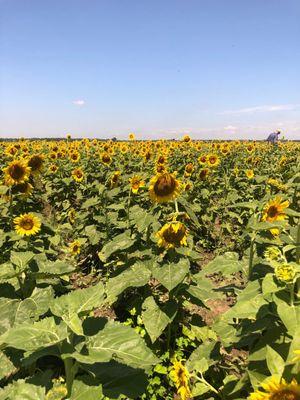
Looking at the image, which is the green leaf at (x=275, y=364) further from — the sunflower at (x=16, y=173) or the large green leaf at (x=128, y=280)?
the sunflower at (x=16, y=173)

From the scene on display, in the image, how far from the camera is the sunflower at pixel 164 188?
183 inches

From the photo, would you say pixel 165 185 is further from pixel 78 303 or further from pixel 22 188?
pixel 78 303

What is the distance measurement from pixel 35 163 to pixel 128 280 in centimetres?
344

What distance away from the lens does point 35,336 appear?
1.92 metres

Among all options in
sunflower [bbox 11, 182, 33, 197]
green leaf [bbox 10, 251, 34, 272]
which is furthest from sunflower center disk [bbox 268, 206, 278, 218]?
sunflower [bbox 11, 182, 33, 197]

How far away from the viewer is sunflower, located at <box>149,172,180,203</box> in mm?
4645

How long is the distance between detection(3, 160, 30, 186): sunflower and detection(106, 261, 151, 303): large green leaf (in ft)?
8.57

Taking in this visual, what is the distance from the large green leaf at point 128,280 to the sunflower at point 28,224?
1.70 m

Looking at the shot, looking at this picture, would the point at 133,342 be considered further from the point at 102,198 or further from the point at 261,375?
the point at 102,198

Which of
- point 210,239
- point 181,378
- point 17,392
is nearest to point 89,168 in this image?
point 210,239

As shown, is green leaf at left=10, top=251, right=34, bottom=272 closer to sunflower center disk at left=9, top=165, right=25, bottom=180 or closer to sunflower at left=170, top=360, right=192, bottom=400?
sunflower at left=170, top=360, right=192, bottom=400

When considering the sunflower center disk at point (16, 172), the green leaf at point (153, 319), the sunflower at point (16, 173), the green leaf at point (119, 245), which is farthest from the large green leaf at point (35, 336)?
the sunflower center disk at point (16, 172)

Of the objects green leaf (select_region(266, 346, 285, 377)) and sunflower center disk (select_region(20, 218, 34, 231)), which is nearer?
green leaf (select_region(266, 346, 285, 377))

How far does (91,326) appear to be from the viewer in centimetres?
209
